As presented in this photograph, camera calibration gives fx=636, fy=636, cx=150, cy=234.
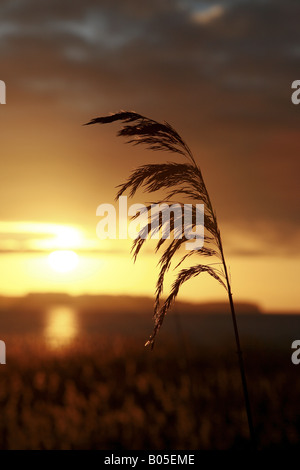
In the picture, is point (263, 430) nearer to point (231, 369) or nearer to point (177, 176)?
point (231, 369)

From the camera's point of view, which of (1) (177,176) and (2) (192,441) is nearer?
(1) (177,176)

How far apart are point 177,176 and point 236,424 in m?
4.27

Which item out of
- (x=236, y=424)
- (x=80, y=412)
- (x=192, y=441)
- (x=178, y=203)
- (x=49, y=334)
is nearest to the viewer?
(x=178, y=203)

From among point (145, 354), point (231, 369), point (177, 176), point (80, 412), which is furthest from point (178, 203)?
point (145, 354)

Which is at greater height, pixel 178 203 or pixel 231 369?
pixel 178 203

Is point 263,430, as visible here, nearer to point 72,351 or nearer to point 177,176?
point 177,176

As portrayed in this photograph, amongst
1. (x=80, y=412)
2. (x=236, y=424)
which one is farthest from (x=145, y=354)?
(x=236, y=424)

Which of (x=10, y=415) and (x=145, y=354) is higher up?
(x=145, y=354)

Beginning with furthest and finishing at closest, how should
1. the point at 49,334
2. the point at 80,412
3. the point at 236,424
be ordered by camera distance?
1. the point at 49,334
2. the point at 80,412
3. the point at 236,424

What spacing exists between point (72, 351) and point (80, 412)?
358 centimetres
